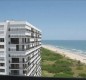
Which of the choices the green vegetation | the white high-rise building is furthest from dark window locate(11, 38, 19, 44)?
the green vegetation

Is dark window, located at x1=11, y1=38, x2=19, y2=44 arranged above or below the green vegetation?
above

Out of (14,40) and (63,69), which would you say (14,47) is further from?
(63,69)

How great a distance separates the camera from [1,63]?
29.2 m

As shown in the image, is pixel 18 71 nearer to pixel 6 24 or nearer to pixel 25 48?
pixel 25 48

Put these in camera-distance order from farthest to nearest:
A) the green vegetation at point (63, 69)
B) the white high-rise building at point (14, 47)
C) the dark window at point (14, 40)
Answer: the green vegetation at point (63, 69)
the dark window at point (14, 40)
the white high-rise building at point (14, 47)

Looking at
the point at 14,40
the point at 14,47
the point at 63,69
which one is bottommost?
the point at 63,69

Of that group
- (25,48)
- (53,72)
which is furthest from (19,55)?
(53,72)

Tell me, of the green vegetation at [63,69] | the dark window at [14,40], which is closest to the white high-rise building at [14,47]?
the dark window at [14,40]

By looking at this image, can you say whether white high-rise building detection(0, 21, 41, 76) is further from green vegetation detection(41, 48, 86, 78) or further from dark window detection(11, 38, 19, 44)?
green vegetation detection(41, 48, 86, 78)

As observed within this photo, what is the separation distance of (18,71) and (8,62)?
1.48 meters

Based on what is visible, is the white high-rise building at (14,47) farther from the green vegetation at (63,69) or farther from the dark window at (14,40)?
the green vegetation at (63,69)

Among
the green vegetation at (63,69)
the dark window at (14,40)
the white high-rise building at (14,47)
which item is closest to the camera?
the white high-rise building at (14,47)

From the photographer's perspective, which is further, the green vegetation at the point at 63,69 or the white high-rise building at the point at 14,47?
the green vegetation at the point at 63,69

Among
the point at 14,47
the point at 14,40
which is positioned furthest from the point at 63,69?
the point at 14,40
